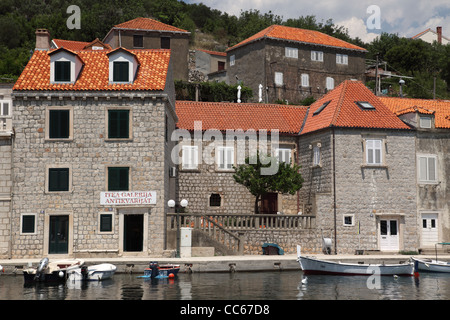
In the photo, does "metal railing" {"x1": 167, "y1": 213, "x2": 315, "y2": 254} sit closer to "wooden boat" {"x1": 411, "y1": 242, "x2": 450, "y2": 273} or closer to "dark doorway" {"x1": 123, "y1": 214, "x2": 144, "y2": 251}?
"dark doorway" {"x1": 123, "y1": 214, "x2": 144, "y2": 251}

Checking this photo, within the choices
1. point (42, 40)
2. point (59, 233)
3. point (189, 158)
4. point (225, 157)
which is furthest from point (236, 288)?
point (42, 40)

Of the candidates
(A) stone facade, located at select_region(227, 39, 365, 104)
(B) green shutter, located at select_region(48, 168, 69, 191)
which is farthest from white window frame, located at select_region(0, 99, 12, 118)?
(A) stone facade, located at select_region(227, 39, 365, 104)

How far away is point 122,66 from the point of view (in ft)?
112

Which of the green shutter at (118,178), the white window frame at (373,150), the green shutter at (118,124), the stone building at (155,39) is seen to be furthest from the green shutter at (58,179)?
the stone building at (155,39)

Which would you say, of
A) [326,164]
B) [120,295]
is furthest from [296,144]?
[120,295]

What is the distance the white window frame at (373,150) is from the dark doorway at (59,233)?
19297mm

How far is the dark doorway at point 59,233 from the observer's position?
32.9 m

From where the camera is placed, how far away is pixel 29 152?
1313 inches

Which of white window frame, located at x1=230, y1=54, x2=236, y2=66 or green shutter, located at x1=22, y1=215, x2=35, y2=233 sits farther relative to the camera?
white window frame, located at x1=230, y1=54, x2=236, y2=66

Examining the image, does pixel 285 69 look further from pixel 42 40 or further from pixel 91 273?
pixel 91 273

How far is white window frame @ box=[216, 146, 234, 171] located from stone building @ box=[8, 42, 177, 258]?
7.85 metres

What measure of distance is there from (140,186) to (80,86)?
6744 millimetres

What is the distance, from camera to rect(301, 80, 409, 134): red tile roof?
38125 millimetres

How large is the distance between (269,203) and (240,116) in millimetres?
6774
